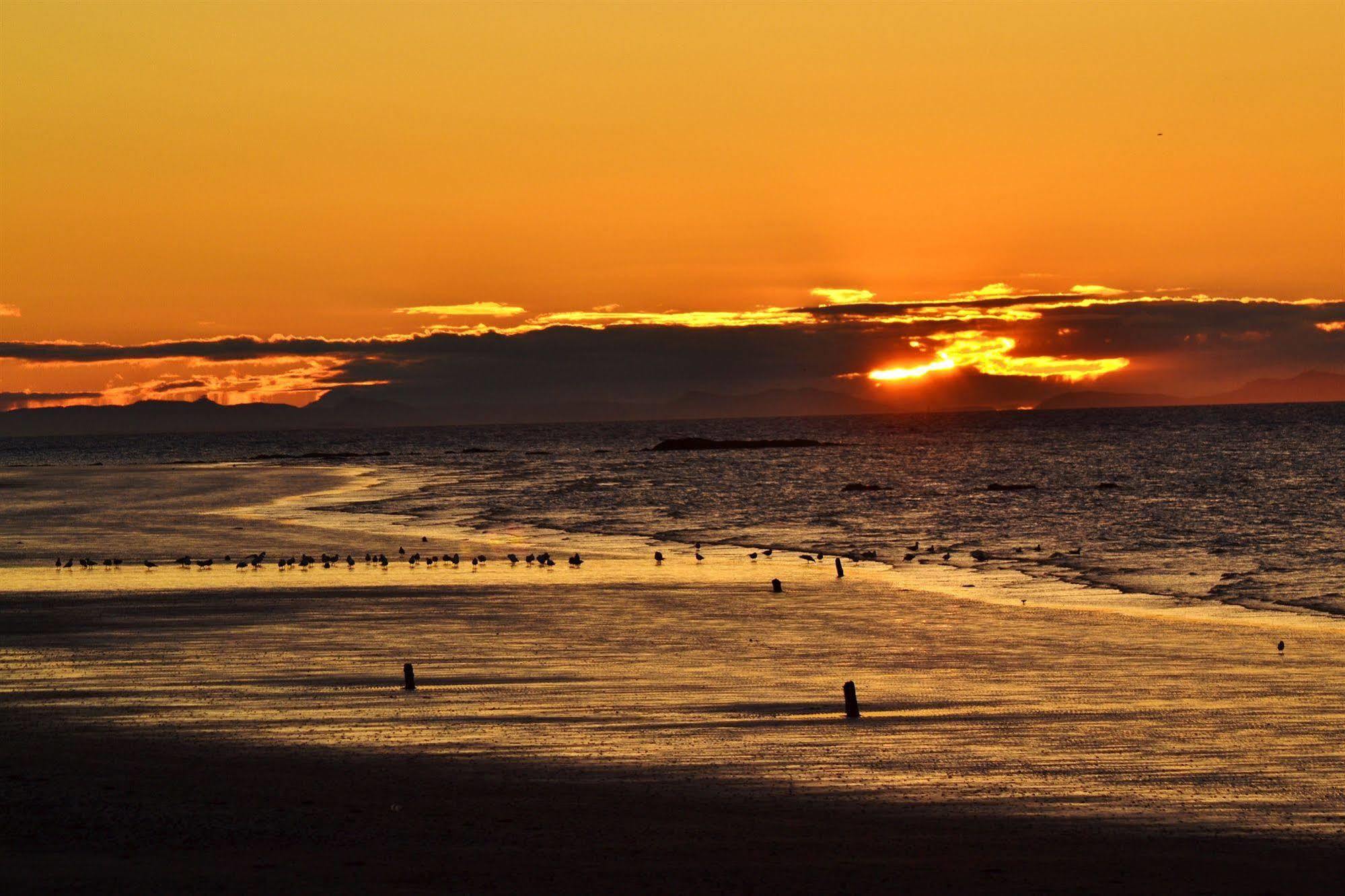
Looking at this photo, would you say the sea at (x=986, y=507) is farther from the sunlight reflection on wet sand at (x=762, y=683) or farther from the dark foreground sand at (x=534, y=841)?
the dark foreground sand at (x=534, y=841)

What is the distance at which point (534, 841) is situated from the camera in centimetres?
1241

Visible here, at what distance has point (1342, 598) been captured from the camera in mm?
33562

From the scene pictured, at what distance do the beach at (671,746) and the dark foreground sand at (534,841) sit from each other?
0.04 m

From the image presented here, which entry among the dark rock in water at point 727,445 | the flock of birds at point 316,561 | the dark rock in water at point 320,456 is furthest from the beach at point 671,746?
the dark rock in water at point 727,445

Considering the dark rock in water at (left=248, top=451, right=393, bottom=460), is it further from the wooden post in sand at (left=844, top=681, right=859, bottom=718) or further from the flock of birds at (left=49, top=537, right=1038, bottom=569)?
the wooden post in sand at (left=844, top=681, right=859, bottom=718)

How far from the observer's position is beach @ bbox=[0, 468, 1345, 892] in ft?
39.1

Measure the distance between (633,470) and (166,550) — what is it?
79647 millimetres

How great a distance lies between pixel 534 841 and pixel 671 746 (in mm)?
3907

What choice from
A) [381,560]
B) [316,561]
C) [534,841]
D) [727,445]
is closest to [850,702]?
[534,841]

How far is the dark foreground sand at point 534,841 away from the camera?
11.4 metres

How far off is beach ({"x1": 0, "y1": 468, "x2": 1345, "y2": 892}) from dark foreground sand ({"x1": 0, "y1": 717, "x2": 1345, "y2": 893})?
0.13 ft

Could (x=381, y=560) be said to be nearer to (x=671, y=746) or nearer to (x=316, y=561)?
(x=316, y=561)

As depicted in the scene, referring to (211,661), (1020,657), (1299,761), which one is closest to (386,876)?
(1299,761)

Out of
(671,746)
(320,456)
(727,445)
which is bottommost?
(727,445)
